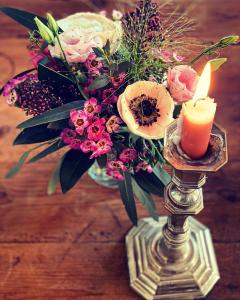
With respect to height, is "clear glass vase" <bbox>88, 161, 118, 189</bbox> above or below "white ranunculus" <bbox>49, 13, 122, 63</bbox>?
below

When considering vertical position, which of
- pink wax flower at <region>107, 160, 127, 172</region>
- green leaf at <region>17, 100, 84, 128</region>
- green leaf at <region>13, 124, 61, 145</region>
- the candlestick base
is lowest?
the candlestick base

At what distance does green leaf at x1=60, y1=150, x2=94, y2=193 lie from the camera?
82cm

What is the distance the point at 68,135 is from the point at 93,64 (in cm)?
11

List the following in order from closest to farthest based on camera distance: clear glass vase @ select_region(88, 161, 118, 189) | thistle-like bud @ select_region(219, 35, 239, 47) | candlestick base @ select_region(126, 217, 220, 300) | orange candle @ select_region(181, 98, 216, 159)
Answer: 1. orange candle @ select_region(181, 98, 216, 159)
2. thistle-like bud @ select_region(219, 35, 239, 47)
3. candlestick base @ select_region(126, 217, 220, 300)
4. clear glass vase @ select_region(88, 161, 118, 189)

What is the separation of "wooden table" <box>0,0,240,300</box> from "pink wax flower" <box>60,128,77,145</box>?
24 centimetres

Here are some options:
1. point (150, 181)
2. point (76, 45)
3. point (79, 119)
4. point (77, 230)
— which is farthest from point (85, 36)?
point (77, 230)

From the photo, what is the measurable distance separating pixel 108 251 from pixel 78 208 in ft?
0.35

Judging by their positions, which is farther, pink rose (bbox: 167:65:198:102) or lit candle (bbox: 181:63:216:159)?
pink rose (bbox: 167:65:198:102)

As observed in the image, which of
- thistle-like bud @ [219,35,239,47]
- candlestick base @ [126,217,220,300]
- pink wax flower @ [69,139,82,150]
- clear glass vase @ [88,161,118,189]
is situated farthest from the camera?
clear glass vase @ [88,161,118,189]

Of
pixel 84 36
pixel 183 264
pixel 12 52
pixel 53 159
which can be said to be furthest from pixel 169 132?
pixel 12 52

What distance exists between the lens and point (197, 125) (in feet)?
1.84

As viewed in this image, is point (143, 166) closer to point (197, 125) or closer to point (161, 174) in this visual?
point (161, 174)

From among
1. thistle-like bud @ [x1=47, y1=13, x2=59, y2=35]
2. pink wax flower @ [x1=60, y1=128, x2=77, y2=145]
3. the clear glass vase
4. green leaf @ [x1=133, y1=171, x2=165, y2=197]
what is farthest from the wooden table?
thistle-like bud @ [x1=47, y1=13, x2=59, y2=35]

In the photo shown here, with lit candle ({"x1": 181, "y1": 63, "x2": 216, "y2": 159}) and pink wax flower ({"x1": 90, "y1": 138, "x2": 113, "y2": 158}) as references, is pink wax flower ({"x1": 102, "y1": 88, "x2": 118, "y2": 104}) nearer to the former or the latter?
pink wax flower ({"x1": 90, "y1": 138, "x2": 113, "y2": 158})
